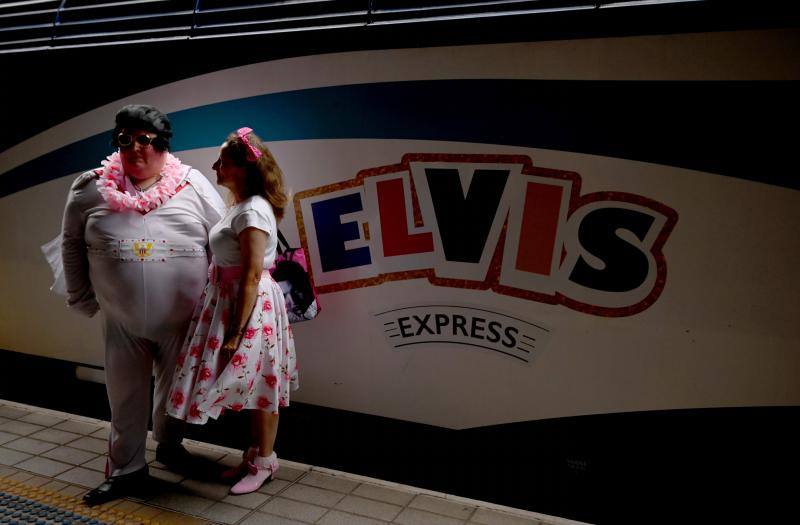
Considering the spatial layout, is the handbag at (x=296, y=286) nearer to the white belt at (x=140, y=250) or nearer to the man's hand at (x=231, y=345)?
the man's hand at (x=231, y=345)

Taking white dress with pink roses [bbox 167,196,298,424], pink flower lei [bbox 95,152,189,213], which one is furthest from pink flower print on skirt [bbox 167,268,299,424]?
pink flower lei [bbox 95,152,189,213]

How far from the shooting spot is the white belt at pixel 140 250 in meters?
3.27

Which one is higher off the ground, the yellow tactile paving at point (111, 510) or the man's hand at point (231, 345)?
the man's hand at point (231, 345)

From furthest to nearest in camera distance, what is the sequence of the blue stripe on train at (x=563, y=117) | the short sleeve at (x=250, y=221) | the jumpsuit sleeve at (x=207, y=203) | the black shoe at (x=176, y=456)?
the black shoe at (x=176, y=456)
the jumpsuit sleeve at (x=207, y=203)
the short sleeve at (x=250, y=221)
the blue stripe on train at (x=563, y=117)

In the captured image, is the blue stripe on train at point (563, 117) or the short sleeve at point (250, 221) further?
the short sleeve at point (250, 221)

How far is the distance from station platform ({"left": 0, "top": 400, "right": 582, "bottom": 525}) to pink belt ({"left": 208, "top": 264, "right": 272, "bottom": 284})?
4.10 ft

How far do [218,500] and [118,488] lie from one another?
0.56m

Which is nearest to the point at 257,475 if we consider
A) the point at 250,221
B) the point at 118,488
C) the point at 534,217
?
the point at 118,488

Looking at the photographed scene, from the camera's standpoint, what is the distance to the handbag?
11.8ft

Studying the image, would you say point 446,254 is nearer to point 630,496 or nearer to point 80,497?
point 630,496

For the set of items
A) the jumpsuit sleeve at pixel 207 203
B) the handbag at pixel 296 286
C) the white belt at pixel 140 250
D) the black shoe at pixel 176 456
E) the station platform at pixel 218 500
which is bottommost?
the station platform at pixel 218 500

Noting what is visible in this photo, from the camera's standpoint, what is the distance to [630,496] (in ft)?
10.5

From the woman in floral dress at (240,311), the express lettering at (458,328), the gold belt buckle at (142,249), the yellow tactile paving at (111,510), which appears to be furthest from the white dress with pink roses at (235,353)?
the express lettering at (458,328)

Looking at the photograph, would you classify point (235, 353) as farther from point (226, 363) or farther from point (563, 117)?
point (563, 117)
